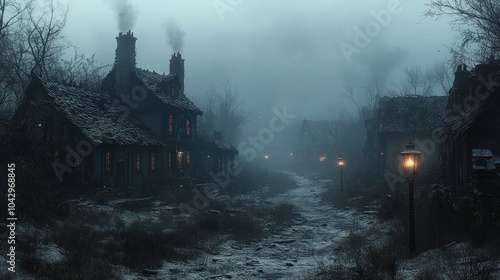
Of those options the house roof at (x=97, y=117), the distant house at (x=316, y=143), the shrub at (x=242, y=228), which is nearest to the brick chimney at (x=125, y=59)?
the house roof at (x=97, y=117)

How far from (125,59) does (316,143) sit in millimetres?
45047

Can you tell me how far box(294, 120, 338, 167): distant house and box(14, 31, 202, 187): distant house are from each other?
121ft

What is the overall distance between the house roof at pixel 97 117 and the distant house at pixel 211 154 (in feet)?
26.8

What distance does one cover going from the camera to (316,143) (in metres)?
68.9

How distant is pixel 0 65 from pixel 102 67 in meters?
19.4

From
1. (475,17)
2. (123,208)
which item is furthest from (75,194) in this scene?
(475,17)

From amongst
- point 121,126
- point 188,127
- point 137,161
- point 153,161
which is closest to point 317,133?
point 188,127

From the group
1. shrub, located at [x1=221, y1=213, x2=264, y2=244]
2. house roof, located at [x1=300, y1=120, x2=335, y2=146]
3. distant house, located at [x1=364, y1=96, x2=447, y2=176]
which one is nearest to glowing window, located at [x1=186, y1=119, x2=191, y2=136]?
shrub, located at [x1=221, y1=213, x2=264, y2=244]

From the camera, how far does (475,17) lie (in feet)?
47.8

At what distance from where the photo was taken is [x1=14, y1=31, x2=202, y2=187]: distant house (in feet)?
72.7

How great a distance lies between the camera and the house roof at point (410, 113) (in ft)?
113

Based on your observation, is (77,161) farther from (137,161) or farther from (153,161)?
(153,161)

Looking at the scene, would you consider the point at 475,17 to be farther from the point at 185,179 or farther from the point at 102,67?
the point at 102,67

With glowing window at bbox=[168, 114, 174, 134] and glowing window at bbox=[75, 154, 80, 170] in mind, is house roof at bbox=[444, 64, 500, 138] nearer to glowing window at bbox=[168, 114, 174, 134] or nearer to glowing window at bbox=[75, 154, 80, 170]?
glowing window at bbox=[75, 154, 80, 170]
